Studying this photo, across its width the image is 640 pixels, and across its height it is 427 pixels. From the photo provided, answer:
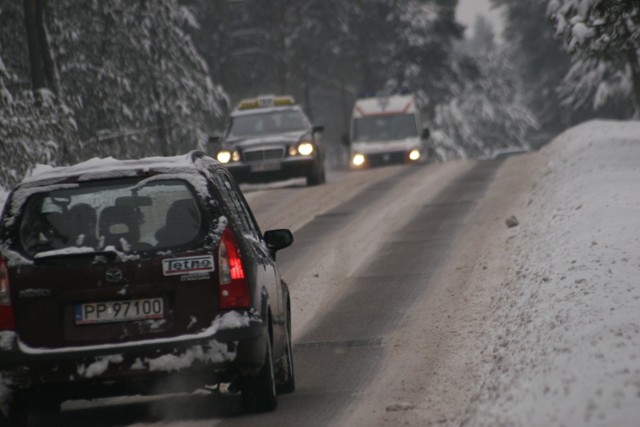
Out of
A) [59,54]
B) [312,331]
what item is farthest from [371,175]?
[312,331]

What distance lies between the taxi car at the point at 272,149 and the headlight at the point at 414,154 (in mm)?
10324

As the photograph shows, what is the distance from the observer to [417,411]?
806 cm

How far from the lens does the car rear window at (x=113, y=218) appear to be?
7.68 meters

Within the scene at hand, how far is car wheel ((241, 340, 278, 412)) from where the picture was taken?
8016 millimetres

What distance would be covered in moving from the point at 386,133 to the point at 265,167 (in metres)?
13.3

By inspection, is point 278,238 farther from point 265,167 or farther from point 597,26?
point 265,167

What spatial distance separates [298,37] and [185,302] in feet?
200

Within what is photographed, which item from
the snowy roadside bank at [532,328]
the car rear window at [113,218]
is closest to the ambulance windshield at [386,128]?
the snowy roadside bank at [532,328]

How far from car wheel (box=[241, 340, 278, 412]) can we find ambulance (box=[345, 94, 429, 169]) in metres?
31.7

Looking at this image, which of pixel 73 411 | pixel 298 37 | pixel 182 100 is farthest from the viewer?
pixel 298 37

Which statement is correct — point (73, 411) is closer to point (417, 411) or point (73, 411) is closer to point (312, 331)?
point (417, 411)

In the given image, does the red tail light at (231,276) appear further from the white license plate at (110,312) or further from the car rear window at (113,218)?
the white license plate at (110,312)

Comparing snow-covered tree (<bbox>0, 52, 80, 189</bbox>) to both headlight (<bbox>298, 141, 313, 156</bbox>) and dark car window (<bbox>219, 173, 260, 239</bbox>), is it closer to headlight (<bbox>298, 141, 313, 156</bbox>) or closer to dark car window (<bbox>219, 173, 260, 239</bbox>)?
headlight (<bbox>298, 141, 313, 156</bbox>)

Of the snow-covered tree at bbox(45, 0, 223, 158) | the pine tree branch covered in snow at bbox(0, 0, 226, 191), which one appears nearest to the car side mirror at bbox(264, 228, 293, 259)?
the pine tree branch covered in snow at bbox(0, 0, 226, 191)
